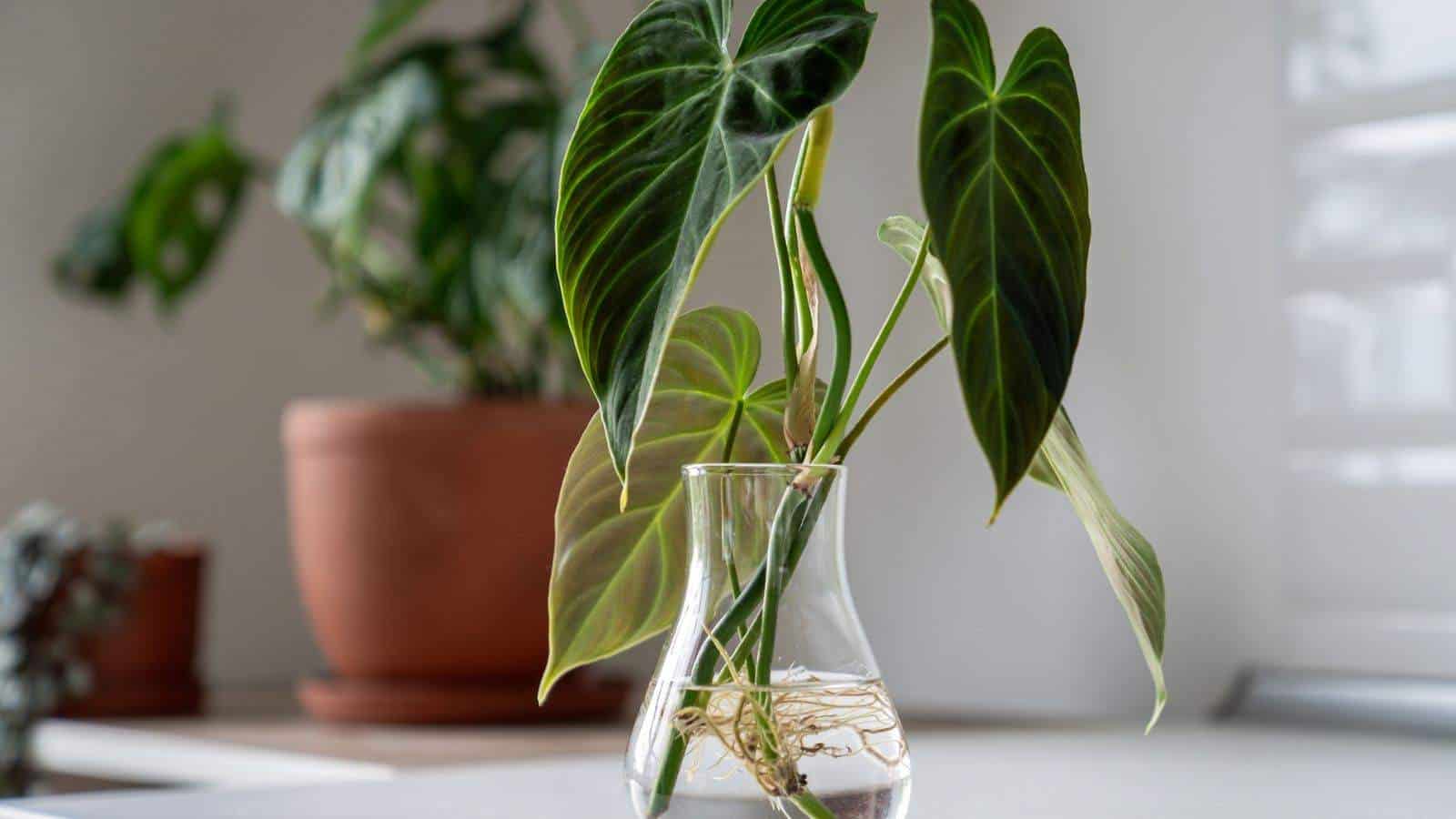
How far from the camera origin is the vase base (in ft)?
3.93

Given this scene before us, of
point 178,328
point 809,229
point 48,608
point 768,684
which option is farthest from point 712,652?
point 178,328


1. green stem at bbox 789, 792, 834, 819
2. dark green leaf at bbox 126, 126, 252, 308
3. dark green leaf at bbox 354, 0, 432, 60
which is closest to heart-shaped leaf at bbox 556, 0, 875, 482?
green stem at bbox 789, 792, 834, 819

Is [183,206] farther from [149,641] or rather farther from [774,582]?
[774,582]

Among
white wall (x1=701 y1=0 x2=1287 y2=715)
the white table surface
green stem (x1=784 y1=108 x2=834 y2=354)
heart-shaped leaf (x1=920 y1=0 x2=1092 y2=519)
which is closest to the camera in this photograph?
heart-shaped leaf (x1=920 y1=0 x2=1092 y2=519)

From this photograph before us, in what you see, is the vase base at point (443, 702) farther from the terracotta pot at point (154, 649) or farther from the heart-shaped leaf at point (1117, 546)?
the heart-shaped leaf at point (1117, 546)

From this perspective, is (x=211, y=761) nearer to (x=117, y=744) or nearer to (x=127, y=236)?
(x=117, y=744)

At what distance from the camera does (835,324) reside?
473 mm

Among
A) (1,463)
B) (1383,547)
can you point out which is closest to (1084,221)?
(1383,547)

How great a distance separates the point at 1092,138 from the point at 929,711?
18.6 inches

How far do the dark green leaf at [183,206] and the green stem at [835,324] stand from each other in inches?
39.2

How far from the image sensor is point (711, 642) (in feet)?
1.52

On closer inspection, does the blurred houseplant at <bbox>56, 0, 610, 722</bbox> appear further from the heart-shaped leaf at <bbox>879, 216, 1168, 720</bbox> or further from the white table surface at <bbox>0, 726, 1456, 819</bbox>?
the heart-shaped leaf at <bbox>879, 216, 1168, 720</bbox>

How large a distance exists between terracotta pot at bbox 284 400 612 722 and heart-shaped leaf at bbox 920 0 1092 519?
82 cm

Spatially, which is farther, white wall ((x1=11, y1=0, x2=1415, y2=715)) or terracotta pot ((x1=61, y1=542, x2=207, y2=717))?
terracotta pot ((x1=61, y1=542, x2=207, y2=717))
